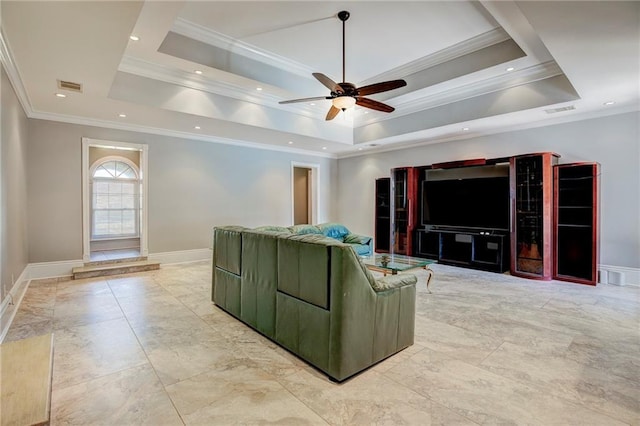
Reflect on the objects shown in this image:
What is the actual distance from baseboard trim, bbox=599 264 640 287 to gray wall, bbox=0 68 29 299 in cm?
806

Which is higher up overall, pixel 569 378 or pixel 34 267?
pixel 34 267

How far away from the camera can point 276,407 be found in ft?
6.30

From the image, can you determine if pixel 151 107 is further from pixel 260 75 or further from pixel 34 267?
pixel 34 267

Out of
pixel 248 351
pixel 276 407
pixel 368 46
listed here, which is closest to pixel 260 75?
pixel 368 46

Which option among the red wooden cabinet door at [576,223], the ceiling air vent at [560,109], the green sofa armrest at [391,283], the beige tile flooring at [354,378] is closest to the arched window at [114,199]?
the beige tile flooring at [354,378]

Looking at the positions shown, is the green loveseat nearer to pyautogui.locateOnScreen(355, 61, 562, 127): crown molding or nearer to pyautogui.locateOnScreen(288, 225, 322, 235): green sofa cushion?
pyautogui.locateOnScreen(288, 225, 322, 235): green sofa cushion

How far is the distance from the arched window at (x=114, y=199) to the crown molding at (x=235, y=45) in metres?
4.77

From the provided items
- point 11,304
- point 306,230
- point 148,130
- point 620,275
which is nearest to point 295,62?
point 306,230

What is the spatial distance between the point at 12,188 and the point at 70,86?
1.43 meters

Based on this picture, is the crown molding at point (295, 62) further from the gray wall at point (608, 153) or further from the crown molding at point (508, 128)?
the gray wall at point (608, 153)

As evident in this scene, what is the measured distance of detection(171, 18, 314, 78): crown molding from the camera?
3.88m

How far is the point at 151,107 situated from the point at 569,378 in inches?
222

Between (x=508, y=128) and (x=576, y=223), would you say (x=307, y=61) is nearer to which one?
(x=508, y=128)

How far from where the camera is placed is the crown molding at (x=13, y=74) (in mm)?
2799
